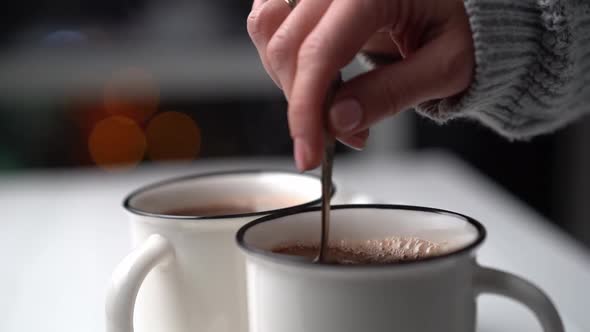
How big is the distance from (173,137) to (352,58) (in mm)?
1630

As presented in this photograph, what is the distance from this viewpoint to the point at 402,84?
0.38 metres

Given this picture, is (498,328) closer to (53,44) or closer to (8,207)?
(8,207)

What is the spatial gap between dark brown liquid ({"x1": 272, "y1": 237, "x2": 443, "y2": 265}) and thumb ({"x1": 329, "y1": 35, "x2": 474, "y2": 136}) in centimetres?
8

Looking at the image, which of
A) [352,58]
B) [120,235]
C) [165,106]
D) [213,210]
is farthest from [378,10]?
[165,106]

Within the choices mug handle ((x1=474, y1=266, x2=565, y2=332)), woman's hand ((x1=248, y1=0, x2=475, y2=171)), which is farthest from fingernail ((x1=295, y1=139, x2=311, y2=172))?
mug handle ((x1=474, y1=266, x2=565, y2=332))

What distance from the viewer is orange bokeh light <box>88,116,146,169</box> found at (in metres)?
1.93

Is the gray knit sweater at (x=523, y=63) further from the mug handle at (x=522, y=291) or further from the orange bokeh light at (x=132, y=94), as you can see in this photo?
the orange bokeh light at (x=132, y=94)

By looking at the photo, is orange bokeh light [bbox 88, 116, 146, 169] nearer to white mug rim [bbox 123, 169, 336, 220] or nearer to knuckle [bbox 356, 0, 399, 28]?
white mug rim [bbox 123, 169, 336, 220]

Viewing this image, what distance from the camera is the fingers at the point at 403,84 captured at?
14.4 inches

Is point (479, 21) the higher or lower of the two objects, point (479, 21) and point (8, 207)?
the higher

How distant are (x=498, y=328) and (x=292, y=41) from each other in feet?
1.01

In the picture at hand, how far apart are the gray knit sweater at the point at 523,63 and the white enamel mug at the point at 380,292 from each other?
0.11 meters

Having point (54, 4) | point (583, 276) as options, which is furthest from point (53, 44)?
point (583, 276)

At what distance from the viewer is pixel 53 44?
180cm
